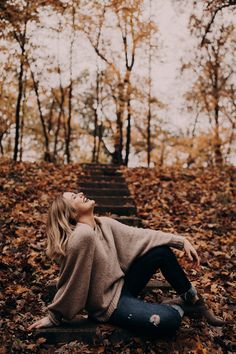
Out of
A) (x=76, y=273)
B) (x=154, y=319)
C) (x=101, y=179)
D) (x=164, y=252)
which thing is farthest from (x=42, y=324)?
(x=101, y=179)

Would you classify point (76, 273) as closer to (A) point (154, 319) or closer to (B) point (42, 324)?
(B) point (42, 324)

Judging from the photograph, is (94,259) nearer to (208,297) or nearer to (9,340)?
(9,340)

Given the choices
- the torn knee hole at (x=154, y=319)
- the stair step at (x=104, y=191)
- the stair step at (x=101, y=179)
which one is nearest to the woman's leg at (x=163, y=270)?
the torn knee hole at (x=154, y=319)

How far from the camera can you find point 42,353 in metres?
3.26

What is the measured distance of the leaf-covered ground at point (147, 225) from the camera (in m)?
3.40

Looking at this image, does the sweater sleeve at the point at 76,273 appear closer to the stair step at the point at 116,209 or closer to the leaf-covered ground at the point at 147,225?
the leaf-covered ground at the point at 147,225

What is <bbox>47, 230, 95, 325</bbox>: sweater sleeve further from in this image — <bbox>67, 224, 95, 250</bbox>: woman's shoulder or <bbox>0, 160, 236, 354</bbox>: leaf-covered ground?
<bbox>0, 160, 236, 354</bbox>: leaf-covered ground

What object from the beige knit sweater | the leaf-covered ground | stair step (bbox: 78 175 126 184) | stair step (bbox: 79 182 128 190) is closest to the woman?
the beige knit sweater

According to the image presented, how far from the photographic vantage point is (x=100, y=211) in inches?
282

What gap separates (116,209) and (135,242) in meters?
3.69

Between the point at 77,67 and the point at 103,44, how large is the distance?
6.58 ft

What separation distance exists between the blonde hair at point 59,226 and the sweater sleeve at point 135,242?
45cm

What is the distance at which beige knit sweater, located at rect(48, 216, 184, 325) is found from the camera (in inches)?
123

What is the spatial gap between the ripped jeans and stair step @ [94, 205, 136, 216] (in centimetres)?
360
